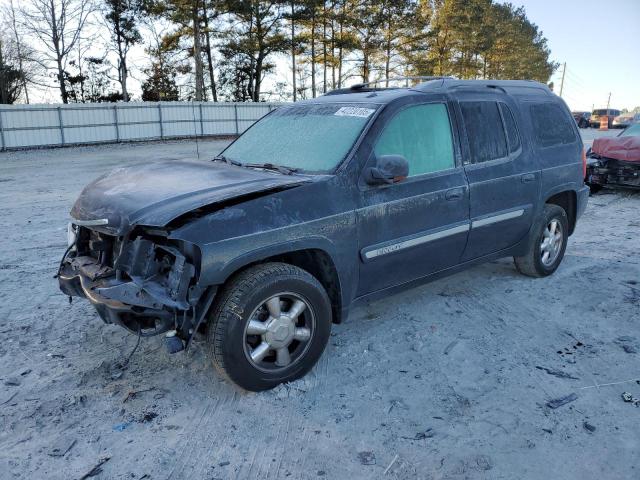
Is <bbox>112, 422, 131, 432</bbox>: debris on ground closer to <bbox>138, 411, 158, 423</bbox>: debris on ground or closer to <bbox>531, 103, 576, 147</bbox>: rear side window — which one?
<bbox>138, 411, 158, 423</bbox>: debris on ground

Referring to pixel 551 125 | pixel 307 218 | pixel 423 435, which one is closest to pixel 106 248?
pixel 307 218

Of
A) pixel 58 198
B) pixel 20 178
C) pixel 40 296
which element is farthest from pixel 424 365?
pixel 20 178

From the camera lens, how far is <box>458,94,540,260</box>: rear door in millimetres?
4441

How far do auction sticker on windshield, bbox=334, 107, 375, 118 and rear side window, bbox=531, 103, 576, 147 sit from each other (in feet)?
6.75

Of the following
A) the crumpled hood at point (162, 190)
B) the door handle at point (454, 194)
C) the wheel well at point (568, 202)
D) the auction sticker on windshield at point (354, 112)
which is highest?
the auction sticker on windshield at point (354, 112)

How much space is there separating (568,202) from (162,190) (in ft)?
14.1

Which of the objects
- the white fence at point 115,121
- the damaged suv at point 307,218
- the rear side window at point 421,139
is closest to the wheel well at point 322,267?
the damaged suv at point 307,218

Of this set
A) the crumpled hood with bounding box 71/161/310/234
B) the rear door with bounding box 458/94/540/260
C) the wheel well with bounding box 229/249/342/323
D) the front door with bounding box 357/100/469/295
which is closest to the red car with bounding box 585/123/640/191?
the rear door with bounding box 458/94/540/260

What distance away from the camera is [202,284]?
9.87 feet

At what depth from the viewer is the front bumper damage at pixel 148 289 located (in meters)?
3.02

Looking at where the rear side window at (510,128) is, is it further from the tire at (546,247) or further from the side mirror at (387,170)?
the side mirror at (387,170)

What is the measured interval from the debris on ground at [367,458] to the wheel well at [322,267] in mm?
1088

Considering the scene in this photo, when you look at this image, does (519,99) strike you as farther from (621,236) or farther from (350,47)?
(350,47)

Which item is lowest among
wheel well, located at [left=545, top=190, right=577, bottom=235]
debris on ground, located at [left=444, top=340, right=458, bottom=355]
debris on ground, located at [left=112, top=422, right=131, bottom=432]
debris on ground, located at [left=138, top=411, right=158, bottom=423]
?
debris on ground, located at [left=112, top=422, right=131, bottom=432]
